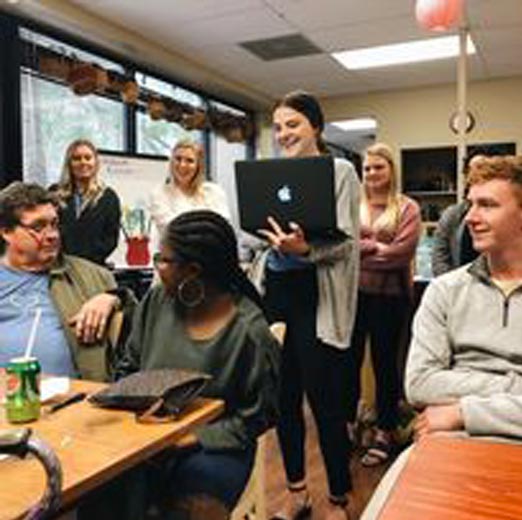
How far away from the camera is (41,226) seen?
6.48 ft

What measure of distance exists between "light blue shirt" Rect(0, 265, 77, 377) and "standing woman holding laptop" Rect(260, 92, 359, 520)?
71 centimetres

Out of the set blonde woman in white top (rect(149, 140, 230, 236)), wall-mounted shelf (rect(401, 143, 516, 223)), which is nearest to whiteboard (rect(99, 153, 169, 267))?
blonde woman in white top (rect(149, 140, 230, 236))

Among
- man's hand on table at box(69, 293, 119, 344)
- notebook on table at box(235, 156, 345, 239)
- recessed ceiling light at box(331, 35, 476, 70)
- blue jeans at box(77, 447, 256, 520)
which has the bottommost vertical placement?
blue jeans at box(77, 447, 256, 520)

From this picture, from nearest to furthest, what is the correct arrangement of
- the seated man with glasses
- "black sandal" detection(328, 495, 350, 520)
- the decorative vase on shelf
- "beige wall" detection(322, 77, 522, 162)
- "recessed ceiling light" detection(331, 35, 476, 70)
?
1. the seated man with glasses
2. "black sandal" detection(328, 495, 350, 520)
3. the decorative vase on shelf
4. "recessed ceiling light" detection(331, 35, 476, 70)
5. "beige wall" detection(322, 77, 522, 162)

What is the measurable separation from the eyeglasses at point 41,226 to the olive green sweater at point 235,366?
0.61 m

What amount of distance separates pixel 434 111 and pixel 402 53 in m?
1.33

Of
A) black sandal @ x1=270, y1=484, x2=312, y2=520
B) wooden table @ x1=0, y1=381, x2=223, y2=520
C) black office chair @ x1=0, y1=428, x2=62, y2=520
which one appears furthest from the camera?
black sandal @ x1=270, y1=484, x2=312, y2=520

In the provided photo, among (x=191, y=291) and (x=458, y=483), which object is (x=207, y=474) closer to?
(x=191, y=291)

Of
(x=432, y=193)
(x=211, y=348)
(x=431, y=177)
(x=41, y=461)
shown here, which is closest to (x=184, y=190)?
(x=211, y=348)

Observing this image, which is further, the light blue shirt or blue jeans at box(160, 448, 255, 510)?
the light blue shirt

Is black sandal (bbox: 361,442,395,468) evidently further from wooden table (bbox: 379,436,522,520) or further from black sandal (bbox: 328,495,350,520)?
wooden table (bbox: 379,436,522,520)

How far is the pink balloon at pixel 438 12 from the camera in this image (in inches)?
118

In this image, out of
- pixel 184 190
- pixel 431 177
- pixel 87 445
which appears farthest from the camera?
pixel 431 177

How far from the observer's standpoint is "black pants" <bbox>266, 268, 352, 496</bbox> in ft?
7.00
